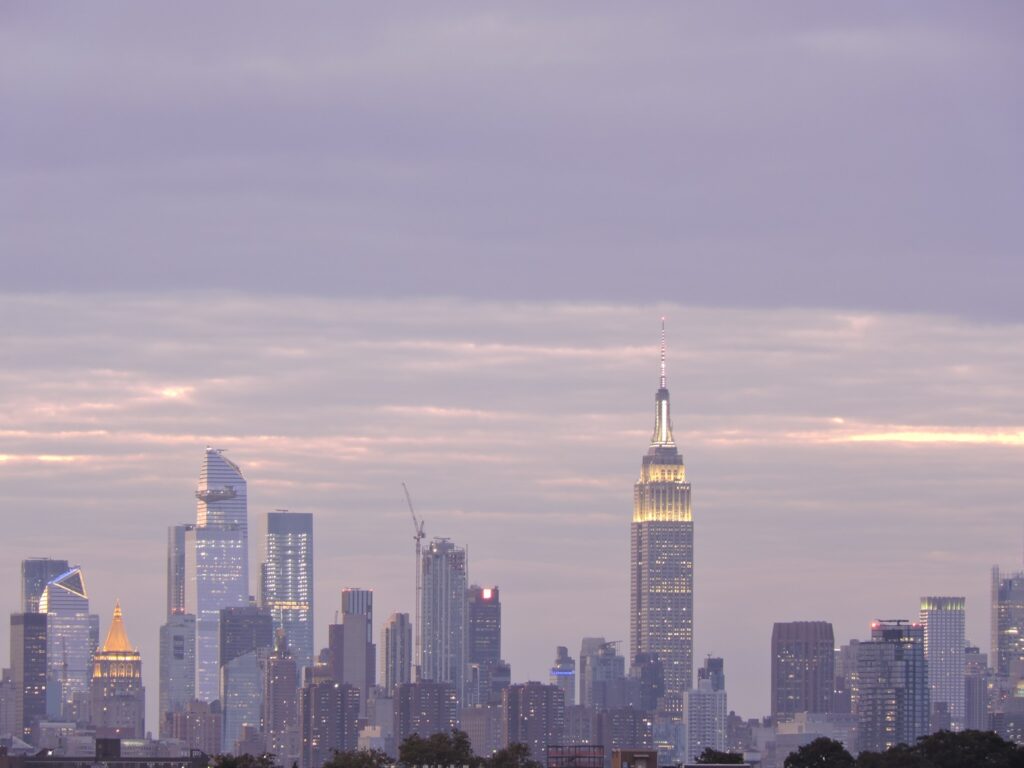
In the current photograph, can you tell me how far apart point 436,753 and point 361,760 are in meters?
8.38

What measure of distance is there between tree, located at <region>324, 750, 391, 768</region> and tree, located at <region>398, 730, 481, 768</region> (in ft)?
6.45

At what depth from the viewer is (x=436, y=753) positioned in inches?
7067

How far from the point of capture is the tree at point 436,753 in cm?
17912

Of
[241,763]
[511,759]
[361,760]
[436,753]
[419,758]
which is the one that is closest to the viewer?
[361,760]

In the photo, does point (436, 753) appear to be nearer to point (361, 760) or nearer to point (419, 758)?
point (419, 758)

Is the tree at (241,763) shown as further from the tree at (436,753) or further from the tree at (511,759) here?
the tree at (511,759)

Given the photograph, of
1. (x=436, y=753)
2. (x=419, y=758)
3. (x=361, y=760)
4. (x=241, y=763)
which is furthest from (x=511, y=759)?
(x=241, y=763)

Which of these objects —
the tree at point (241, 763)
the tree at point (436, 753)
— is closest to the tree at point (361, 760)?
the tree at point (436, 753)

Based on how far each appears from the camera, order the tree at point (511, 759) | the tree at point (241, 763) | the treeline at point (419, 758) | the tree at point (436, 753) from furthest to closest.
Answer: the tree at point (511, 759), the tree at point (436, 753), the treeline at point (419, 758), the tree at point (241, 763)

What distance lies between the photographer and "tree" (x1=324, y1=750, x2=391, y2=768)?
6767 inches

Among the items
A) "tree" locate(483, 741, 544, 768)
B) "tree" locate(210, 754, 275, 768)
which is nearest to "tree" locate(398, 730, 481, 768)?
"tree" locate(483, 741, 544, 768)

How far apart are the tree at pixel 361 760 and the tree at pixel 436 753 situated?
1965 mm

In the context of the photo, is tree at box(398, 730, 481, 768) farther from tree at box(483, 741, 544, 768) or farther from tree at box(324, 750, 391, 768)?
tree at box(324, 750, 391, 768)

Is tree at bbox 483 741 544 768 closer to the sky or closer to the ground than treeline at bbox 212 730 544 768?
closer to the ground
